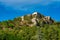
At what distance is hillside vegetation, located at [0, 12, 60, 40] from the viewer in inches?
2566

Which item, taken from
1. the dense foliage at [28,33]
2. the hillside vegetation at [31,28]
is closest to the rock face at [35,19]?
the hillside vegetation at [31,28]

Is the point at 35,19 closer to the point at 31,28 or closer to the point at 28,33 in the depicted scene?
the point at 31,28

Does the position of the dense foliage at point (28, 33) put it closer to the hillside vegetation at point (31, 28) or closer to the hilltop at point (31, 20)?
the hillside vegetation at point (31, 28)

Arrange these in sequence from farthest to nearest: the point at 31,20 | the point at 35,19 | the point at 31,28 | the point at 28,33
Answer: the point at 35,19, the point at 31,20, the point at 31,28, the point at 28,33

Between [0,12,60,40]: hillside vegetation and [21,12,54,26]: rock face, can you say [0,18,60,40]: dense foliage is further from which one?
[21,12,54,26]: rock face

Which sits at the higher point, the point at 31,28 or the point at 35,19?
the point at 35,19

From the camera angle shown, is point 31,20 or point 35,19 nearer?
point 31,20

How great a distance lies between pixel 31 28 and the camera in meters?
75.4

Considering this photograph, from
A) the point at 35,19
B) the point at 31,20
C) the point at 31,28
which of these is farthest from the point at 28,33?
the point at 35,19

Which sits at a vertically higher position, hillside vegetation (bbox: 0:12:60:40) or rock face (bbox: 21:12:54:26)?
rock face (bbox: 21:12:54:26)

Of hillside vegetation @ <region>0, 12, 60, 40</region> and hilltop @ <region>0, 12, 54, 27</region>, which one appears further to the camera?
hilltop @ <region>0, 12, 54, 27</region>

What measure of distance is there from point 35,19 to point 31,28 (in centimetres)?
877

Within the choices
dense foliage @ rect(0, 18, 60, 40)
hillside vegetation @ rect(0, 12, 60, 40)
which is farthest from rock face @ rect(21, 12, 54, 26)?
dense foliage @ rect(0, 18, 60, 40)

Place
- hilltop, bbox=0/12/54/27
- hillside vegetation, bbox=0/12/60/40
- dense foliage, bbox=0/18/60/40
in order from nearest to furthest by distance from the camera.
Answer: dense foliage, bbox=0/18/60/40, hillside vegetation, bbox=0/12/60/40, hilltop, bbox=0/12/54/27
